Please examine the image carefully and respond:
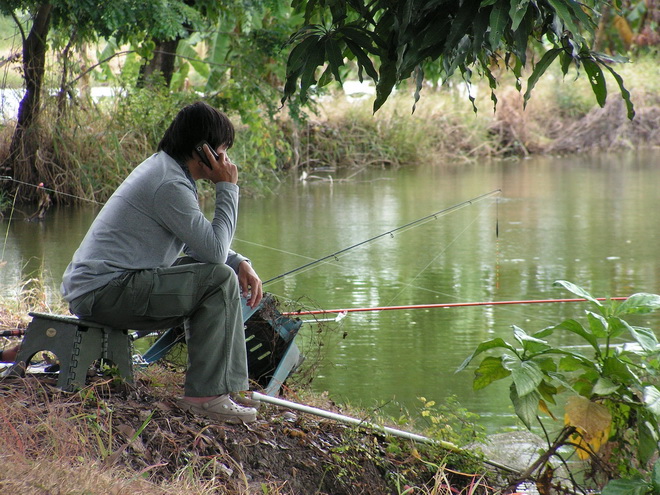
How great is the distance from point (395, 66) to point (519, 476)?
1.60 meters

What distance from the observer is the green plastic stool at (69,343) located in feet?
10.1

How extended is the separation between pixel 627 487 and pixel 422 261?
15.7 feet

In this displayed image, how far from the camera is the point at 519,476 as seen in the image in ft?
11.0

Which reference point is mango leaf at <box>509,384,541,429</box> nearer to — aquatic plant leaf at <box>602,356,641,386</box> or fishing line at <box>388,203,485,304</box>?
aquatic plant leaf at <box>602,356,641,386</box>

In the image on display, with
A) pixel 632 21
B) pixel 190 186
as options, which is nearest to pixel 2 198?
pixel 190 186

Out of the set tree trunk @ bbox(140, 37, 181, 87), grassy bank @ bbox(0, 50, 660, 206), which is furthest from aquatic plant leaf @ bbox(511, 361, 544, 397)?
tree trunk @ bbox(140, 37, 181, 87)

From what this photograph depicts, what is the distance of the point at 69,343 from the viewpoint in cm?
308

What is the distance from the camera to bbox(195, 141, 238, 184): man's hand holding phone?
3.21 metres

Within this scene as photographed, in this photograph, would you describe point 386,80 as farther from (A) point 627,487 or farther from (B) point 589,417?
(A) point 627,487

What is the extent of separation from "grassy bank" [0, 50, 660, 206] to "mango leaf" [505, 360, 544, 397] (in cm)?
238

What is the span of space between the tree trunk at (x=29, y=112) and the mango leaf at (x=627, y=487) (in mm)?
8223

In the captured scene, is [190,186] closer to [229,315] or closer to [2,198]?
[229,315]

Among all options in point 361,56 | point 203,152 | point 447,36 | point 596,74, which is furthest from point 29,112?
point 596,74

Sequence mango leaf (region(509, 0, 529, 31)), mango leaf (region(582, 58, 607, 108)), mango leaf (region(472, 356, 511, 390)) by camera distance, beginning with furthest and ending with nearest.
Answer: mango leaf (region(472, 356, 511, 390))
mango leaf (region(582, 58, 607, 108))
mango leaf (region(509, 0, 529, 31))
